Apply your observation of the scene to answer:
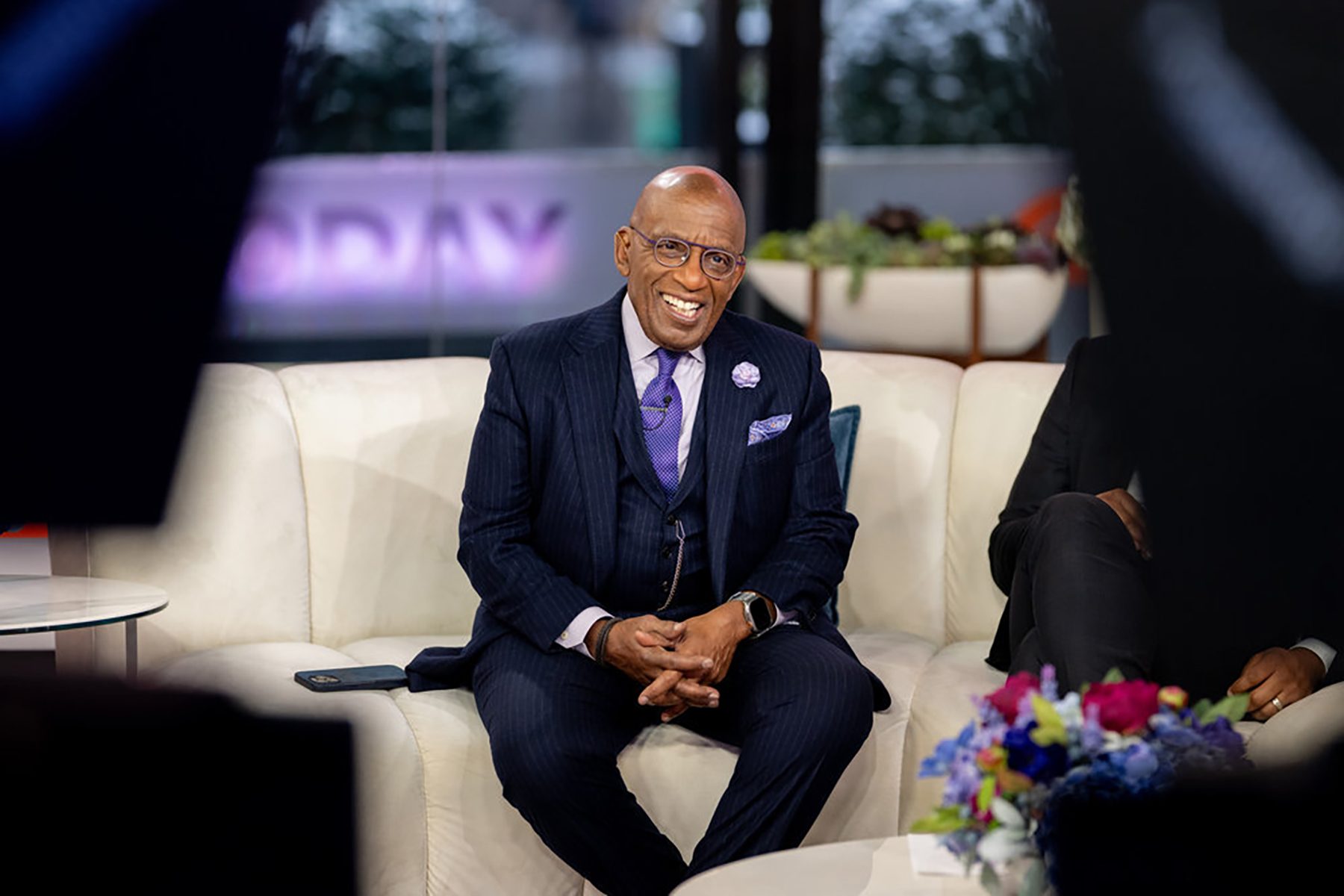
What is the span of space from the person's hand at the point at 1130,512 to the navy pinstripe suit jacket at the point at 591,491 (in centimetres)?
44

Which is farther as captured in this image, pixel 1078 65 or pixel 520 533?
pixel 1078 65

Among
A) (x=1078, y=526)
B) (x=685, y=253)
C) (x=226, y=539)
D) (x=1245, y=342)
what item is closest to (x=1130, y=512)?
(x=1078, y=526)

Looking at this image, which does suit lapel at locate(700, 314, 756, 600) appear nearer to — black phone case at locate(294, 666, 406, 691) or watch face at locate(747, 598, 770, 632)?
watch face at locate(747, 598, 770, 632)

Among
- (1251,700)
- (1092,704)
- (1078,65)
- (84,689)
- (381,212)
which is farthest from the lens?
(381,212)

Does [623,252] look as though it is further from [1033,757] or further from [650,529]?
[1033,757]

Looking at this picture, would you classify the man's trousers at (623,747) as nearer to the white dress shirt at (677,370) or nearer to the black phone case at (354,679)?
the black phone case at (354,679)

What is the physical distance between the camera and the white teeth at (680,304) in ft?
9.00

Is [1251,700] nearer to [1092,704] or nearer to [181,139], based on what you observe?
[1092,704]

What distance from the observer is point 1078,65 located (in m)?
4.77

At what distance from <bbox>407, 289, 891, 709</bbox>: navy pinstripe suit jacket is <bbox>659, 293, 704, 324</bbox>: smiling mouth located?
0.12 meters

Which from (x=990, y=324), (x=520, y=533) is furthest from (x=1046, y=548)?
(x=990, y=324)

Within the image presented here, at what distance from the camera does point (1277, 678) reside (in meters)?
2.57

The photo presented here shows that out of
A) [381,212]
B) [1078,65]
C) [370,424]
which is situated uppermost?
[1078,65]

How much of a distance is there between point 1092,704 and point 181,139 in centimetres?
440
